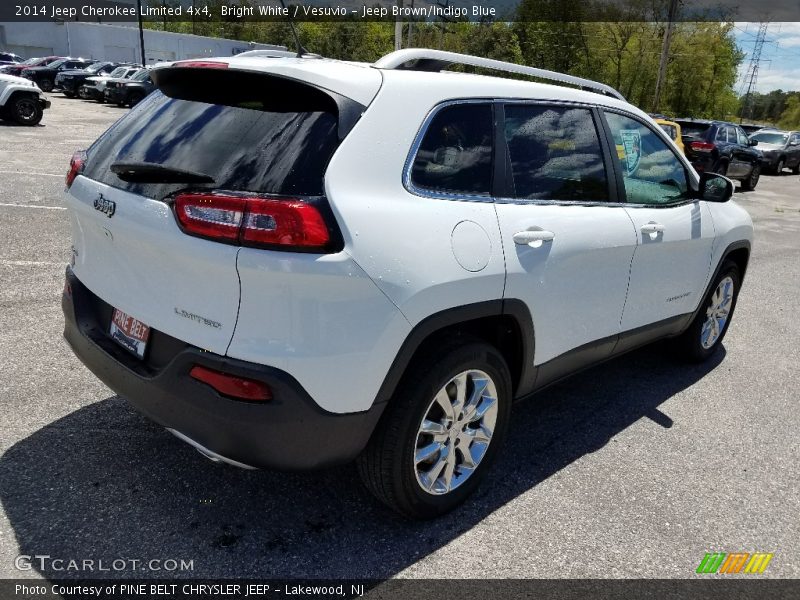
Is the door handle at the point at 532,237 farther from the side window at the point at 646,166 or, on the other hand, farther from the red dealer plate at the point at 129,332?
the red dealer plate at the point at 129,332

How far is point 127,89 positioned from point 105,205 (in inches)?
1069

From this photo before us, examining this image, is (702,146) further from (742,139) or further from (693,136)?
(742,139)

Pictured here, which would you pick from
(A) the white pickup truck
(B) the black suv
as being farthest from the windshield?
(A) the white pickup truck

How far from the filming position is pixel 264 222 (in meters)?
2.09

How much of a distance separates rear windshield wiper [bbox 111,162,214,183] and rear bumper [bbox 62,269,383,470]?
1.87 feet

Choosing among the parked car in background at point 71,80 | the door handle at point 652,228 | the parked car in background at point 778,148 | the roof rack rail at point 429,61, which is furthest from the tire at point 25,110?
the parked car in background at point 778,148

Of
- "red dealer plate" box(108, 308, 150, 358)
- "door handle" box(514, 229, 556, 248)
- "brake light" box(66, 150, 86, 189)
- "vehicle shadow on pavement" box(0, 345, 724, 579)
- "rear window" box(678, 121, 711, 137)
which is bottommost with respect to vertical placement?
"vehicle shadow on pavement" box(0, 345, 724, 579)

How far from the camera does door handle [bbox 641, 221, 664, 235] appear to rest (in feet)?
11.6

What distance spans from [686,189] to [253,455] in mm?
3247

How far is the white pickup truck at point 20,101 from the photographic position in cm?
1666

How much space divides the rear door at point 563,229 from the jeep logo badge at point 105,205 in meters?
1.53

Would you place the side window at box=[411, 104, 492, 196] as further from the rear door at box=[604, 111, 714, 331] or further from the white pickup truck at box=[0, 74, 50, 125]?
the white pickup truck at box=[0, 74, 50, 125]

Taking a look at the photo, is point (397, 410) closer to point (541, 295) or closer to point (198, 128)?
point (541, 295)

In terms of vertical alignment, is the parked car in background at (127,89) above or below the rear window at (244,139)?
below
